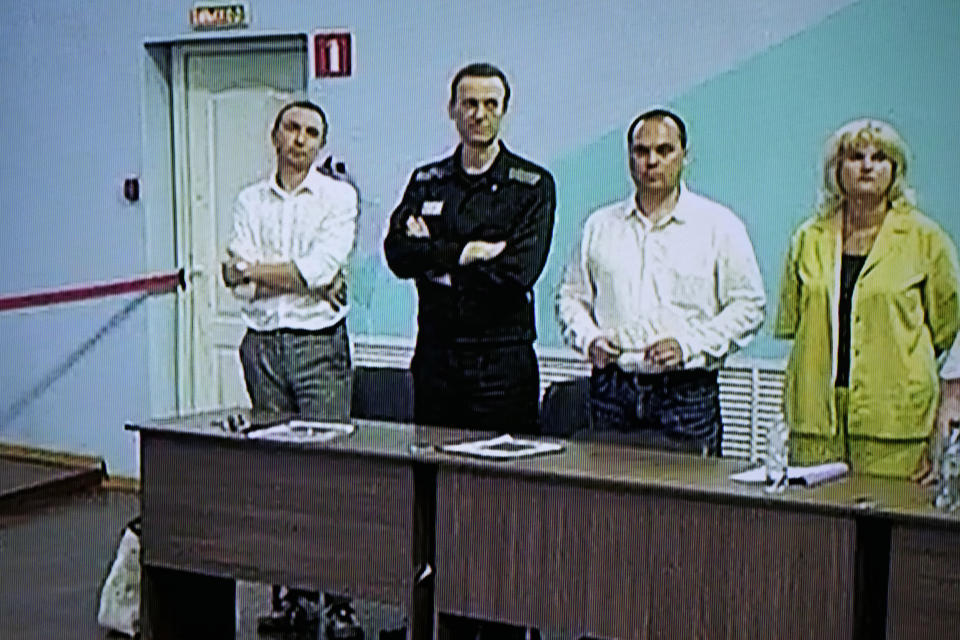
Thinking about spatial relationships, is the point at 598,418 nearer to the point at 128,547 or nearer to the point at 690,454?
the point at 690,454

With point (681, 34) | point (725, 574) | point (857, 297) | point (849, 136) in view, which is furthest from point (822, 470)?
point (681, 34)

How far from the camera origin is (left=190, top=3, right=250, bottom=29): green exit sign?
5758mm

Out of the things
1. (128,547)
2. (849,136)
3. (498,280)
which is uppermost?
(849,136)

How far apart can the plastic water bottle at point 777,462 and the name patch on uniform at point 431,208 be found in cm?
132

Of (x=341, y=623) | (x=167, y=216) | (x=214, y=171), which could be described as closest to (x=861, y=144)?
(x=341, y=623)

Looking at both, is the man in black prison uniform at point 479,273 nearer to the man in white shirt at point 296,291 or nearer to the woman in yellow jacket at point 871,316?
the man in white shirt at point 296,291

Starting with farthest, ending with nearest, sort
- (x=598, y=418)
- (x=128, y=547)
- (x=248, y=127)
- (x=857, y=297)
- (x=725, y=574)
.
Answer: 1. (x=248, y=127)
2. (x=128, y=547)
3. (x=598, y=418)
4. (x=857, y=297)
5. (x=725, y=574)

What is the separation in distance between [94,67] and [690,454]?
12.4 feet

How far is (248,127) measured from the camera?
19.3 feet

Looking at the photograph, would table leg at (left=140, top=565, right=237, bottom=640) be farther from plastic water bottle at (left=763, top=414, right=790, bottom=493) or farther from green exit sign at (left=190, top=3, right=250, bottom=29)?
green exit sign at (left=190, top=3, right=250, bottom=29)

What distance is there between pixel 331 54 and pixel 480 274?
1834mm

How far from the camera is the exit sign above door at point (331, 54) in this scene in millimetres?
5469

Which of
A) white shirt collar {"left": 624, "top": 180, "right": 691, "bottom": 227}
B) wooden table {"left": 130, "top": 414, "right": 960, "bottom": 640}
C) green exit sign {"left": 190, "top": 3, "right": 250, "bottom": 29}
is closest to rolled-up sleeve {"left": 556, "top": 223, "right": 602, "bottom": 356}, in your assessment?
white shirt collar {"left": 624, "top": 180, "right": 691, "bottom": 227}

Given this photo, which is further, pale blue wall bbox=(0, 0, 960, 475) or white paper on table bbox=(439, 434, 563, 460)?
pale blue wall bbox=(0, 0, 960, 475)
